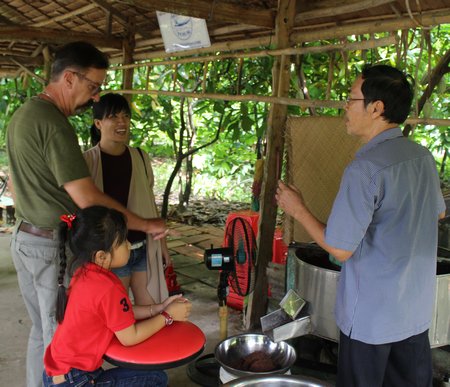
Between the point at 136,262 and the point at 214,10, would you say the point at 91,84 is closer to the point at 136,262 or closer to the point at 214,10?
the point at 136,262

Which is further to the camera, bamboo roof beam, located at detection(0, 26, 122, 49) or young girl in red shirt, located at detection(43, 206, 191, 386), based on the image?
bamboo roof beam, located at detection(0, 26, 122, 49)

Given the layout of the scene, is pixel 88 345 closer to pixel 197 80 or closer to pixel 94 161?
pixel 94 161

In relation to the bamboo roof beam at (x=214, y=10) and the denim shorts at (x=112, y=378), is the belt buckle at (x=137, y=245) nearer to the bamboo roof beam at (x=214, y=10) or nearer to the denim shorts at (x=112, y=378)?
the denim shorts at (x=112, y=378)

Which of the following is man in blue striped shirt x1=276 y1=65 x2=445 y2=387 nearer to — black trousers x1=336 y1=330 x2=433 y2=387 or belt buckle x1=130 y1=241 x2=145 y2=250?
black trousers x1=336 y1=330 x2=433 y2=387

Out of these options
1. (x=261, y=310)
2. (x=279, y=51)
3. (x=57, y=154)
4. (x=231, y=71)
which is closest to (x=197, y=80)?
(x=231, y=71)

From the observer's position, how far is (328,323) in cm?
254

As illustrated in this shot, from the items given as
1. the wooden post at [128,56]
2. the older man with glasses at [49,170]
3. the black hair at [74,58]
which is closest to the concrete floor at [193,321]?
the older man with glasses at [49,170]

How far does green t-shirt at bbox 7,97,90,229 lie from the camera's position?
213cm

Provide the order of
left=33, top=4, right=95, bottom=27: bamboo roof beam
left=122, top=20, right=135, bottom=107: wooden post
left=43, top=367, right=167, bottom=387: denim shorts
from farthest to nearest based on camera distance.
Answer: left=122, top=20, right=135, bottom=107: wooden post, left=33, top=4, right=95, bottom=27: bamboo roof beam, left=43, top=367, right=167, bottom=387: denim shorts

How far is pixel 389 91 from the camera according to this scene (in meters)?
1.82

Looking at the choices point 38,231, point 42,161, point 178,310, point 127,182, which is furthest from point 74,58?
point 178,310

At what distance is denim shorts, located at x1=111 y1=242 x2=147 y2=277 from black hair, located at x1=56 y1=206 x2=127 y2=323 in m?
0.84

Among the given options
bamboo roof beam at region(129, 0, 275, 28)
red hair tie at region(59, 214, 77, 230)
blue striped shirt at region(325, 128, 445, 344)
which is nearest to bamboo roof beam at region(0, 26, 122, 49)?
bamboo roof beam at region(129, 0, 275, 28)

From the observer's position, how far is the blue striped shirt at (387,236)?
176 centimetres
